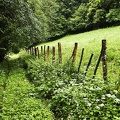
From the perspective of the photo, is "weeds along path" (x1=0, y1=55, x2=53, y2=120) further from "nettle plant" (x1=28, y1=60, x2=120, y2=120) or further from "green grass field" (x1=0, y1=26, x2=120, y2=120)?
"nettle plant" (x1=28, y1=60, x2=120, y2=120)

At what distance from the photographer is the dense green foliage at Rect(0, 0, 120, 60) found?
20872mm

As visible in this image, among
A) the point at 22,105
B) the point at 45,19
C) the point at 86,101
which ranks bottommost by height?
the point at 22,105

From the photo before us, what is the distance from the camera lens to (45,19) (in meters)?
29.3

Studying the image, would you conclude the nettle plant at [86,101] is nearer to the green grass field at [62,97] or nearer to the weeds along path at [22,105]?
the green grass field at [62,97]

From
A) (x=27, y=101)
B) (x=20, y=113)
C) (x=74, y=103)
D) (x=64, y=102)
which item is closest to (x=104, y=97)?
(x=74, y=103)

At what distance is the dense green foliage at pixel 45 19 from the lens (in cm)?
2087

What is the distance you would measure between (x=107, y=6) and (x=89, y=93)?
4445 centimetres

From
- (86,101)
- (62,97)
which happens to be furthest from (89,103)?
(62,97)

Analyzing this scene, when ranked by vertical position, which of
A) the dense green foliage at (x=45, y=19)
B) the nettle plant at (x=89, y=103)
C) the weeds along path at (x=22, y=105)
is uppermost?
the dense green foliage at (x=45, y=19)

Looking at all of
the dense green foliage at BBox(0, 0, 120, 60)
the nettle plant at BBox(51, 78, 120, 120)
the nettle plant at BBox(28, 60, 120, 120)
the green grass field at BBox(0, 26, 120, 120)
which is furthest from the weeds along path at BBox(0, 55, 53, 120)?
the dense green foliage at BBox(0, 0, 120, 60)

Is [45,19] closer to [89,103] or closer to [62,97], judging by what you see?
[62,97]

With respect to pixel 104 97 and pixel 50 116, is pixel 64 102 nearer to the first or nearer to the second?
pixel 50 116

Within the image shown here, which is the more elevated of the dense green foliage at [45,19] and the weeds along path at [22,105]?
the dense green foliage at [45,19]

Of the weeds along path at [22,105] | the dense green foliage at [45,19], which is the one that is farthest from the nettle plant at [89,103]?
the dense green foliage at [45,19]
